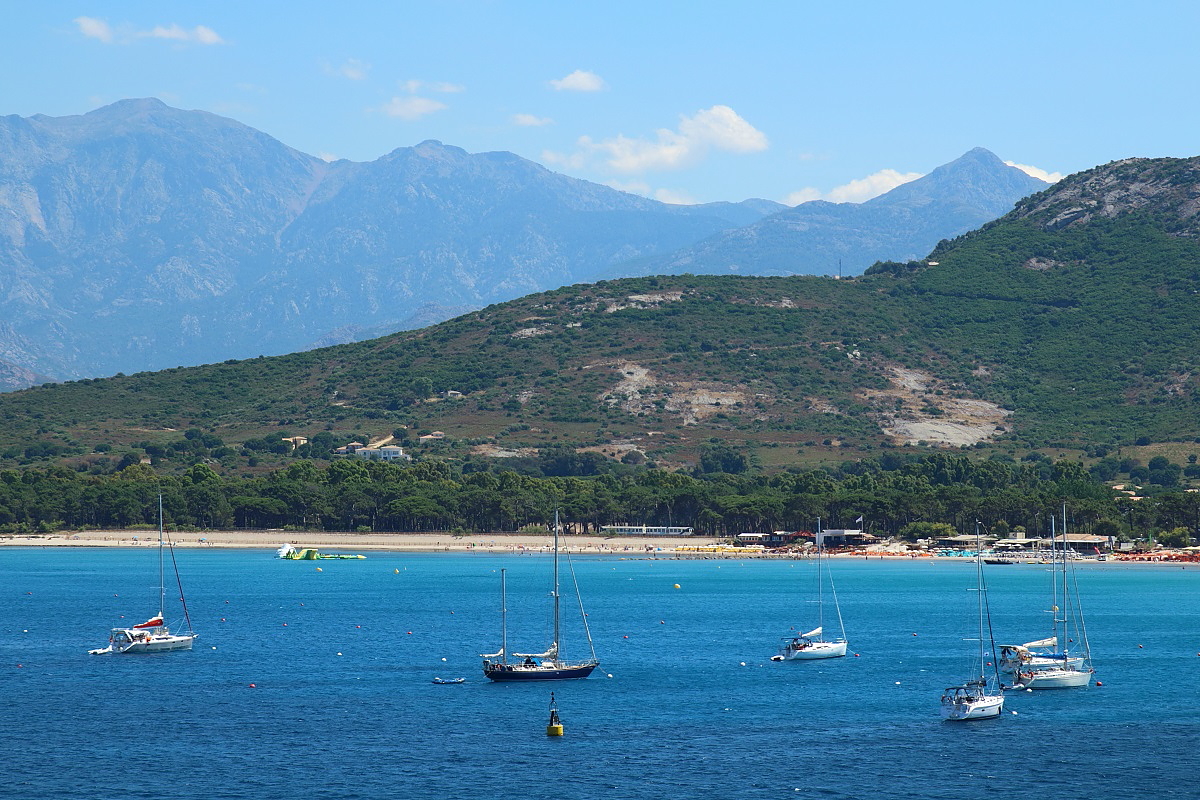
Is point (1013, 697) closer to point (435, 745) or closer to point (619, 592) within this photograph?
point (435, 745)

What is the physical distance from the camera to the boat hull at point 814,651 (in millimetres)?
87062

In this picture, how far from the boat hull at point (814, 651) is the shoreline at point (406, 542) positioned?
9223 cm

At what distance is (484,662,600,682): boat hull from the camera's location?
77375 mm

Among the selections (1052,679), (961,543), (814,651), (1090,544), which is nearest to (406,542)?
(961,543)

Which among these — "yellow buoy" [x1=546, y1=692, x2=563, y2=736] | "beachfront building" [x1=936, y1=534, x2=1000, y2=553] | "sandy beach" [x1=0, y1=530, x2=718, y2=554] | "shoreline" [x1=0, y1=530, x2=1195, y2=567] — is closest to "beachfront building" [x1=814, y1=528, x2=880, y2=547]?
"shoreline" [x1=0, y1=530, x2=1195, y2=567]

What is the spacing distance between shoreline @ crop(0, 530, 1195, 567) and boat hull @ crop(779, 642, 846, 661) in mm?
92233

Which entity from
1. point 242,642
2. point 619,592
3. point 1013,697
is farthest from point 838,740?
point 619,592

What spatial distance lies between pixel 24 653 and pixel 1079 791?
5782cm

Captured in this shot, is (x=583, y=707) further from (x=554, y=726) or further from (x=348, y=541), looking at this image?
(x=348, y=541)

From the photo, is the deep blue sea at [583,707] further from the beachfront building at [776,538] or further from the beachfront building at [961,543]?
the beachfront building at [776,538]

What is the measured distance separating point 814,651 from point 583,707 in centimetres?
2080

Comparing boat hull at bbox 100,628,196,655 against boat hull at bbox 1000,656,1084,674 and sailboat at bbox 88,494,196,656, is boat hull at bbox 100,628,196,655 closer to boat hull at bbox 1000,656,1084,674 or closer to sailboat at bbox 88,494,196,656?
sailboat at bbox 88,494,196,656

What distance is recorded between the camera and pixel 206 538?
191 metres

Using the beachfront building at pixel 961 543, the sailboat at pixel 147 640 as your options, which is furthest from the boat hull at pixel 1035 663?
the beachfront building at pixel 961 543
